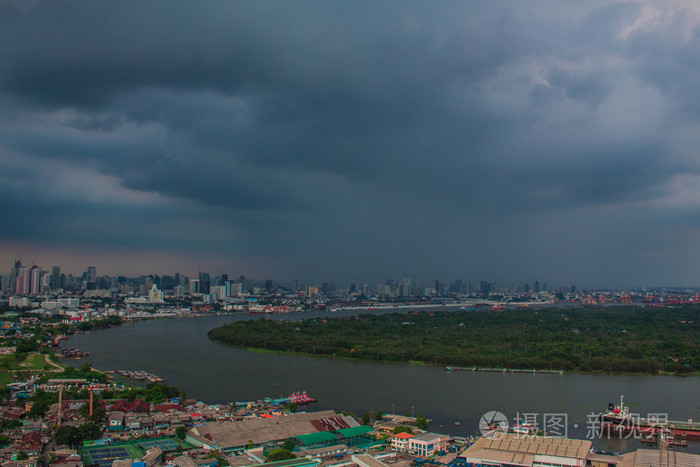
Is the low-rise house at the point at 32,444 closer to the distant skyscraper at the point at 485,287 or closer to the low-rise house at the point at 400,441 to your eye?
the low-rise house at the point at 400,441

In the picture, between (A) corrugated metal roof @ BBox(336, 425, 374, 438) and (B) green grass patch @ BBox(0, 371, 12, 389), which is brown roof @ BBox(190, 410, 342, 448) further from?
(B) green grass patch @ BBox(0, 371, 12, 389)

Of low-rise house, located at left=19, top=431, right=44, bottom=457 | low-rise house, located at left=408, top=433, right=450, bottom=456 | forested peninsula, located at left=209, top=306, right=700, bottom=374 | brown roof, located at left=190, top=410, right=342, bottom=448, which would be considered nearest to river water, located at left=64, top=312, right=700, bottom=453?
forested peninsula, located at left=209, top=306, right=700, bottom=374

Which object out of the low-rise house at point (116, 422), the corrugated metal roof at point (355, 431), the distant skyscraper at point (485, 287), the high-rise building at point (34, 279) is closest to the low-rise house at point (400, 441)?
the corrugated metal roof at point (355, 431)

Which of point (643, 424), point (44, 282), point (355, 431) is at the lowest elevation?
point (643, 424)

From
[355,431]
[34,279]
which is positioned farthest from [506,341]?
[34,279]

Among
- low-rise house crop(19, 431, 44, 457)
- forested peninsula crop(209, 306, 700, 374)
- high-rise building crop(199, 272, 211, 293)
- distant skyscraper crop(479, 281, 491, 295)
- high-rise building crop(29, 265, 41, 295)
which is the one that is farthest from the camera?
distant skyscraper crop(479, 281, 491, 295)

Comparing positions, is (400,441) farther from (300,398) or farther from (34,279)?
(34,279)

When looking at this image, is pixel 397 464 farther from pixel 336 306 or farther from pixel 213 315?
pixel 336 306
